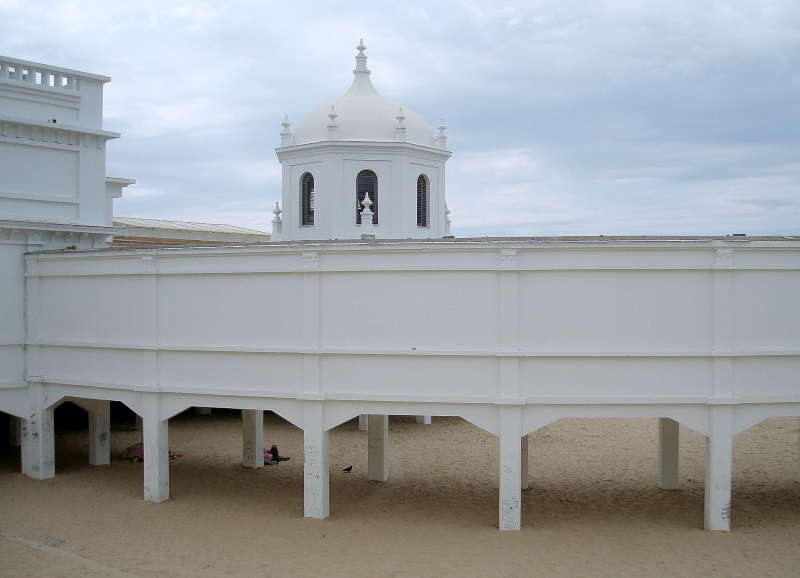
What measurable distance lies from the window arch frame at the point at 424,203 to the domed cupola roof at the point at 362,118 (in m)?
1.34

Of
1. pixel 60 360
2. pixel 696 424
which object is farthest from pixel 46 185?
pixel 696 424

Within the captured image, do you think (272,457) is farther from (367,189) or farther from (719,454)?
(719,454)

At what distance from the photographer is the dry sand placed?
570 inches

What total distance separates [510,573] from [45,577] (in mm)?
8370

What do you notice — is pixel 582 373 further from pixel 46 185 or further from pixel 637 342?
pixel 46 185

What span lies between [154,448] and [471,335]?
8.19 meters

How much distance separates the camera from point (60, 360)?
19781 millimetres

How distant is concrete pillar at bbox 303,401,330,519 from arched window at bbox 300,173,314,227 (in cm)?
1309

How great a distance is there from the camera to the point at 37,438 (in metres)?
20.4

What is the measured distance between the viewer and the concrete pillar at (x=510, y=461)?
15461 millimetres

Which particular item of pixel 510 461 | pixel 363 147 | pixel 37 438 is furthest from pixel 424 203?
pixel 37 438

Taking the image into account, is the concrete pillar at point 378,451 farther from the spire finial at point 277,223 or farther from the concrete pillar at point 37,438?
the spire finial at point 277,223

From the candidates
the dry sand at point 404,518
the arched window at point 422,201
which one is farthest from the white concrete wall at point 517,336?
the arched window at point 422,201

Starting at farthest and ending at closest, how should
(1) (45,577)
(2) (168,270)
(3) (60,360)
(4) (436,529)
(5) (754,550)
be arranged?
(3) (60,360), (2) (168,270), (4) (436,529), (5) (754,550), (1) (45,577)
